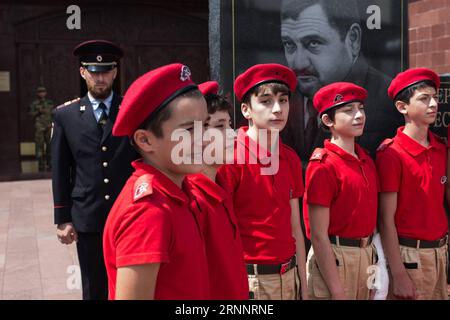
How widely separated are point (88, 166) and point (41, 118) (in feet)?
29.9

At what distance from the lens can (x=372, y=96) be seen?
3.84 meters

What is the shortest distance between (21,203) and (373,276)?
24.0ft

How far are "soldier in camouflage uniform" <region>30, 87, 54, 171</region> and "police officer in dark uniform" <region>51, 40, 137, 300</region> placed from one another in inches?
351

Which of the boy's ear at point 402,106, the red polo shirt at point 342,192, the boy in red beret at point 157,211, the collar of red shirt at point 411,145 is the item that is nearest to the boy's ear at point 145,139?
the boy in red beret at point 157,211

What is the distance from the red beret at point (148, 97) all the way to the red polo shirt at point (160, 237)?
0.15 m

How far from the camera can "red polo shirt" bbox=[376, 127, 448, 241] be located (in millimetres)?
3051

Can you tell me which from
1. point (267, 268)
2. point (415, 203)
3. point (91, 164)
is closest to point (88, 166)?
point (91, 164)

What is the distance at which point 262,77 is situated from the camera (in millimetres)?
2713

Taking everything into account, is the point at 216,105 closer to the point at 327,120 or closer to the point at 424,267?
the point at 327,120

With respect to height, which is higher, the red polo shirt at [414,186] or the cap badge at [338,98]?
the cap badge at [338,98]

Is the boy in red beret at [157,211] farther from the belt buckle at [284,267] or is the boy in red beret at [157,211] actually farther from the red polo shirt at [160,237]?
the belt buckle at [284,267]

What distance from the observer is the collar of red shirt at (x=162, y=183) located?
1.55 m
